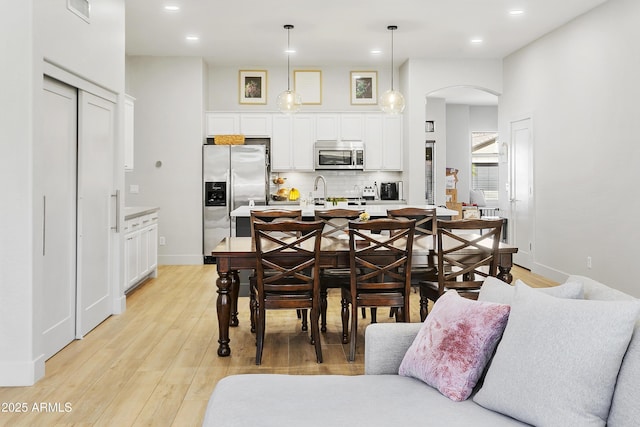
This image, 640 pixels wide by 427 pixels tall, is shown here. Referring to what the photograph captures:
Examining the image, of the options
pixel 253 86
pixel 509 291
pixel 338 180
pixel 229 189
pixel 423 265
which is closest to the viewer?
pixel 509 291

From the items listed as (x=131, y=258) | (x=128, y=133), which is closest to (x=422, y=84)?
(x=128, y=133)

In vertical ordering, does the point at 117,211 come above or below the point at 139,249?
above

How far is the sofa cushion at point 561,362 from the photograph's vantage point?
5.00ft

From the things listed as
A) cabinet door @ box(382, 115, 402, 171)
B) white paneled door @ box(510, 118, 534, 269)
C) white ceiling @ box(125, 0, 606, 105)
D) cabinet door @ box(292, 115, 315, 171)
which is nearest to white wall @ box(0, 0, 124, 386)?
white ceiling @ box(125, 0, 606, 105)

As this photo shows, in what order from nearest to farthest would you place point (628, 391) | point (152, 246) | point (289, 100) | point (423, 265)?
point (628, 391) < point (423, 265) < point (289, 100) < point (152, 246)

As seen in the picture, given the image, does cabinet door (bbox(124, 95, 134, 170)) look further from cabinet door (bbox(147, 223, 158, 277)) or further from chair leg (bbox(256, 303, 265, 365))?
chair leg (bbox(256, 303, 265, 365))

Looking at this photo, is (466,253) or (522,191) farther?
(522,191)

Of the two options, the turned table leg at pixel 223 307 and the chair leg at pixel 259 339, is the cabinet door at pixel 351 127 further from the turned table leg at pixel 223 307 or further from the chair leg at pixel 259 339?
the chair leg at pixel 259 339

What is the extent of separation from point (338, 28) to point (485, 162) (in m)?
7.30

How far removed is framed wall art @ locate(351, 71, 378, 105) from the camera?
8.59 meters

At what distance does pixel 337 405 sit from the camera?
71.1 inches

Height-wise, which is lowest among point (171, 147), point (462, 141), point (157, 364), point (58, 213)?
point (157, 364)

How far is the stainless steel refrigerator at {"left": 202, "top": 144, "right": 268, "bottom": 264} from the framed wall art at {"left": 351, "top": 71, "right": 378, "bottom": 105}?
1.81 meters

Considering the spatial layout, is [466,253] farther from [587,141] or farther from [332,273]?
[587,141]
